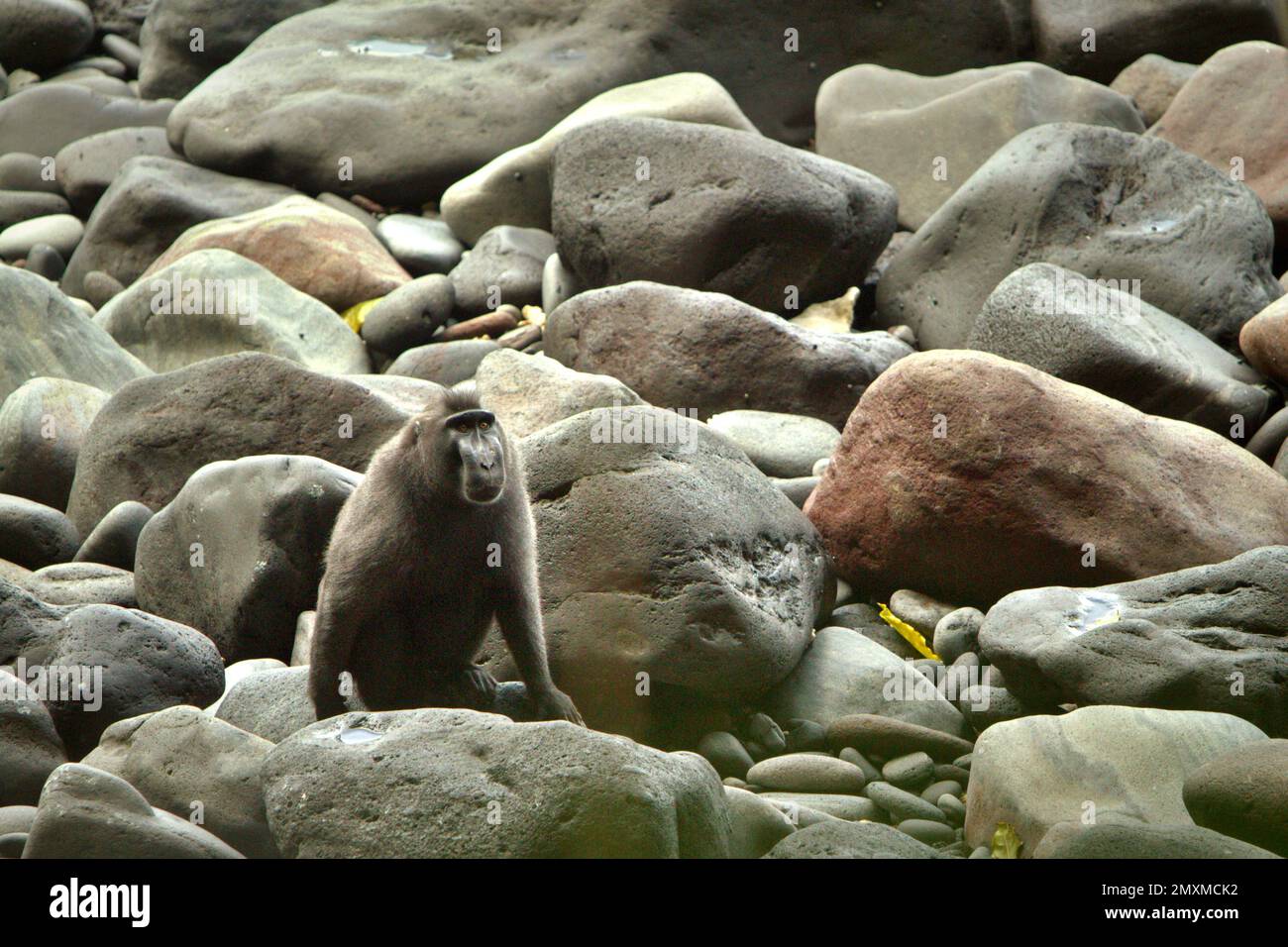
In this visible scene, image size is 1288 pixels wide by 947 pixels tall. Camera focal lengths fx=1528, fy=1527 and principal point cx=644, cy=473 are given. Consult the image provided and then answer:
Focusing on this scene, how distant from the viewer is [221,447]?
27.6ft

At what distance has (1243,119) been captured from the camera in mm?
11945

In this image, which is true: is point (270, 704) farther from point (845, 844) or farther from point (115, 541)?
point (845, 844)

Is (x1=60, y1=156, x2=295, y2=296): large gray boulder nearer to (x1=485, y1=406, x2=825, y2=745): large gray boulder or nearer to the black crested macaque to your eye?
(x1=485, y1=406, x2=825, y2=745): large gray boulder

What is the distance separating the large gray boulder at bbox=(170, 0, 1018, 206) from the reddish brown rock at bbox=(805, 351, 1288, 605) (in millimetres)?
7090

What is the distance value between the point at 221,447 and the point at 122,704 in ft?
8.78

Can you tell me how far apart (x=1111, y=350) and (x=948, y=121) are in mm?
4436

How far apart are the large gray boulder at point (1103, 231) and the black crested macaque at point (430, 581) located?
216 inches

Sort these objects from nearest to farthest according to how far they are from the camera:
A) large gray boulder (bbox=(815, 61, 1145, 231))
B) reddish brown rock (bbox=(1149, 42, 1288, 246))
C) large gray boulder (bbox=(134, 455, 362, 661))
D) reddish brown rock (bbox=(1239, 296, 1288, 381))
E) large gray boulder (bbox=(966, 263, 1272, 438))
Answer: large gray boulder (bbox=(134, 455, 362, 661)), large gray boulder (bbox=(966, 263, 1272, 438)), reddish brown rock (bbox=(1239, 296, 1288, 381)), reddish brown rock (bbox=(1149, 42, 1288, 246)), large gray boulder (bbox=(815, 61, 1145, 231))

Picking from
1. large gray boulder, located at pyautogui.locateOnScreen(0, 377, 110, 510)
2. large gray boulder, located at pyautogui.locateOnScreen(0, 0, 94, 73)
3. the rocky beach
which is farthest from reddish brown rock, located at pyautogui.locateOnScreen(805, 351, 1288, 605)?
large gray boulder, located at pyautogui.locateOnScreen(0, 0, 94, 73)

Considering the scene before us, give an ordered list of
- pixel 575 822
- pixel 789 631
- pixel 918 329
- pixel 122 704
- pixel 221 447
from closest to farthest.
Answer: pixel 575 822, pixel 122 704, pixel 789 631, pixel 221 447, pixel 918 329

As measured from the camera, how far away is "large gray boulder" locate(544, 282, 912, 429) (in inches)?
376
